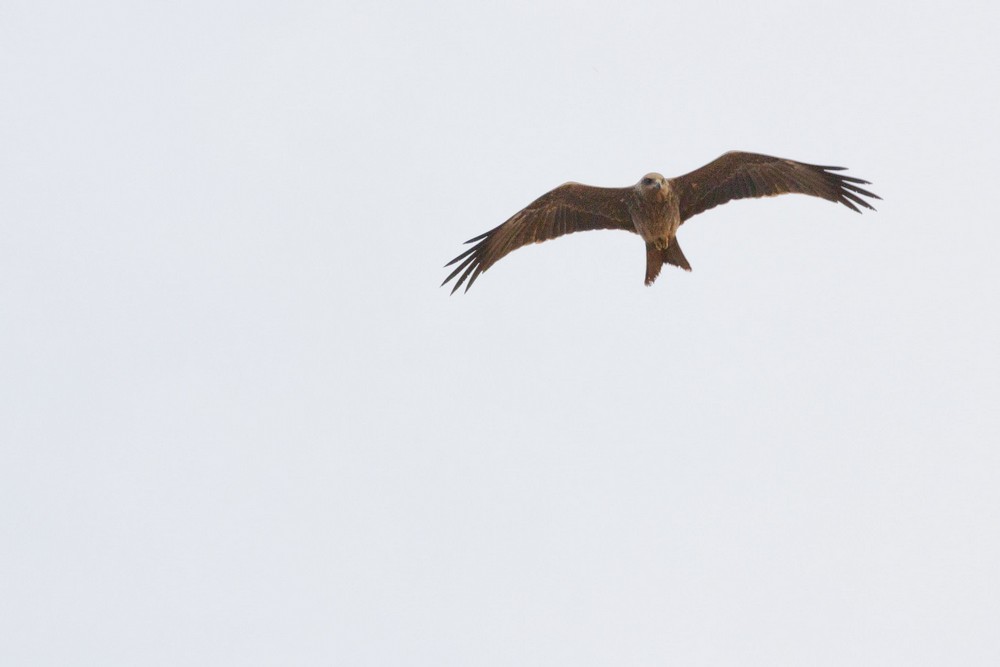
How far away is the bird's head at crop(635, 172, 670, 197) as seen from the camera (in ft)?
49.2

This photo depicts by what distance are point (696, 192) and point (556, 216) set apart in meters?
1.86

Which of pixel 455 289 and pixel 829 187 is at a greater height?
pixel 829 187

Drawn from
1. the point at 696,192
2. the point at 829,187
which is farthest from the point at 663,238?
the point at 829,187

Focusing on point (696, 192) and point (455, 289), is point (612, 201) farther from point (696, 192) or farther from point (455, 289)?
point (455, 289)

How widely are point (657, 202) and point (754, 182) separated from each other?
55.4 inches

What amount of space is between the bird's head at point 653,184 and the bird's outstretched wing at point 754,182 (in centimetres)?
39

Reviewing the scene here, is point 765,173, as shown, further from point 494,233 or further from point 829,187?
point 494,233

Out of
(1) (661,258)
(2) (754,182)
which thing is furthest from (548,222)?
(2) (754,182)

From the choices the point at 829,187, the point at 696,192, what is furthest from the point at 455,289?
the point at 829,187

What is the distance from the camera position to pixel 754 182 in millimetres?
15562

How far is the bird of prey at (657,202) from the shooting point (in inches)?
600

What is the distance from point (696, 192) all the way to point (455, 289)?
341 cm

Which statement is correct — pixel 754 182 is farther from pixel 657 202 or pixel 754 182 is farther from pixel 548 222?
pixel 548 222

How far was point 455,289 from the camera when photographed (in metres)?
16.0
